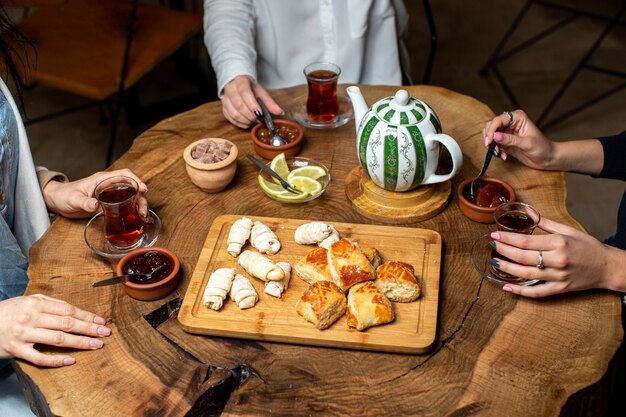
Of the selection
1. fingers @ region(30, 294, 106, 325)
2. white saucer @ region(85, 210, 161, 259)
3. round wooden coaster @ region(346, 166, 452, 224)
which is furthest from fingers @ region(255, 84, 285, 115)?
fingers @ region(30, 294, 106, 325)

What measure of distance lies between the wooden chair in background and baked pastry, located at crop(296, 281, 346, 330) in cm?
156

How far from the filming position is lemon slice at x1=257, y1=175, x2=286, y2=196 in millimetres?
1652

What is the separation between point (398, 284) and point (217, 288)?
1.20ft

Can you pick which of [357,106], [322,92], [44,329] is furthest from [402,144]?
[44,329]

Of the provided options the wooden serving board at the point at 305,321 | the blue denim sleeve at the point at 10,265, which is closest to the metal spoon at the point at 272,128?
the wooden serving board at the point at 305,321

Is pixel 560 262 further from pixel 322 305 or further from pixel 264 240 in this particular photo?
pixel 264 240

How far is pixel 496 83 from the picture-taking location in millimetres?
3979

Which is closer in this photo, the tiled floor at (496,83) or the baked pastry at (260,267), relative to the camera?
the baked pastry at (260,267)

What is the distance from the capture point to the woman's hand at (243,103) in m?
1.90

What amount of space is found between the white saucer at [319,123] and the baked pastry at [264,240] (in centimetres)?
53

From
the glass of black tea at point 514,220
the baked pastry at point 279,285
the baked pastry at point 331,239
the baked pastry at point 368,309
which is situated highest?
the glass of black tea at point 514,220

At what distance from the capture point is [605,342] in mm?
1294

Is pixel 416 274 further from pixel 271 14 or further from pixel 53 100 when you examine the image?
pixel 53 100

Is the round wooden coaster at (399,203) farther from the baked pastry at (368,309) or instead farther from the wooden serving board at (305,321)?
the baked pastry at (368,309)
